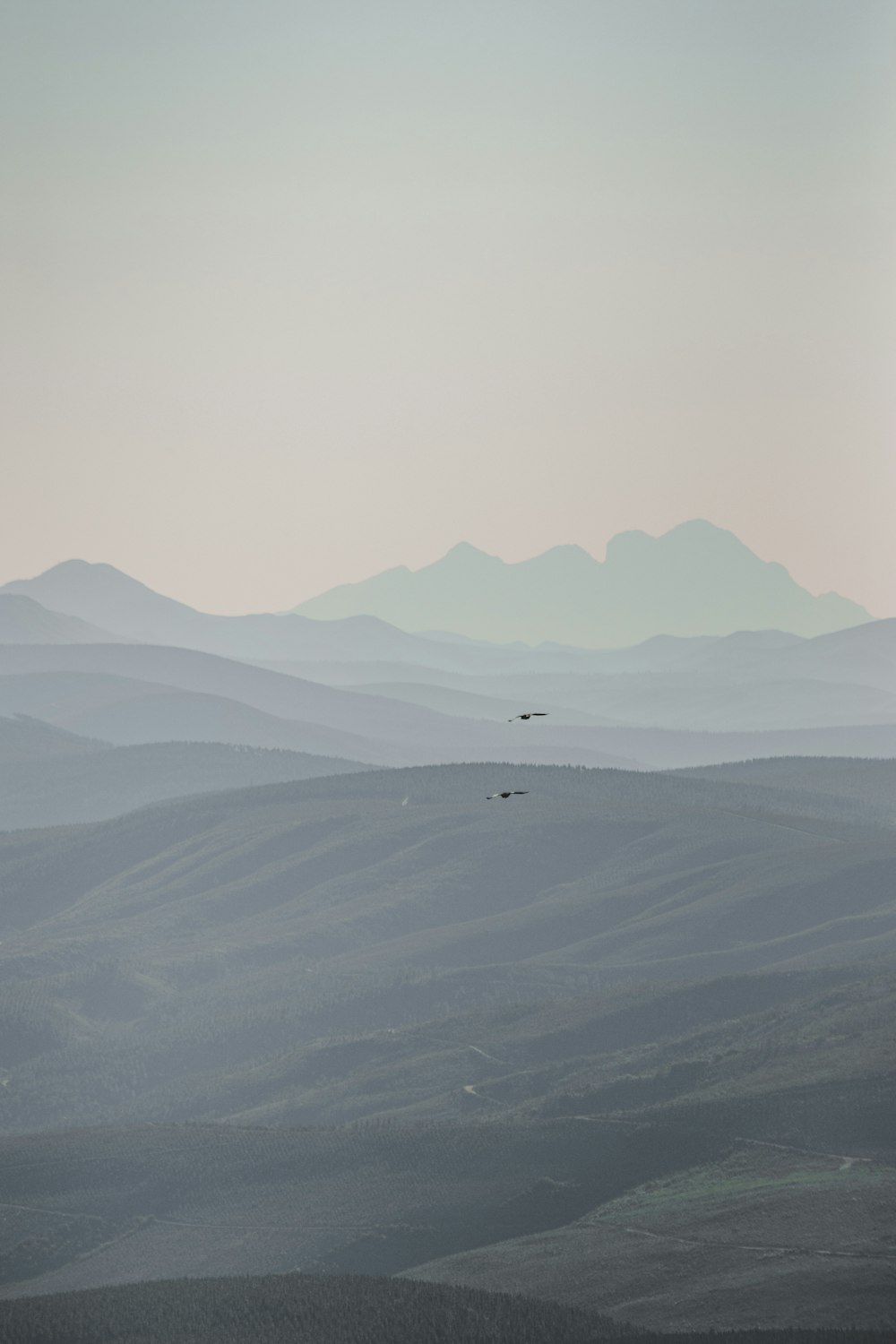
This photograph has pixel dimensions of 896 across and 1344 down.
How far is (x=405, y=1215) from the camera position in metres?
109

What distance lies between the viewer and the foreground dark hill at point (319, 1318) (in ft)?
261

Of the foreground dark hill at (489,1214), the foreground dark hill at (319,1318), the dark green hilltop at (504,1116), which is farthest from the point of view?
the dark green hilltop at (504,1116)

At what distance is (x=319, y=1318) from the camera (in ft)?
275

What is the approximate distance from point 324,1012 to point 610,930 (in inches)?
1398

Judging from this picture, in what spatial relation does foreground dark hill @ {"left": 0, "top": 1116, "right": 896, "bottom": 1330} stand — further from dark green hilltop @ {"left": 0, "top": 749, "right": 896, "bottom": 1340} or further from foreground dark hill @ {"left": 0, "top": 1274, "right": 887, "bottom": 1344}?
foreground dark hill @ {"left": 0, "top": 1274, "right": 887, "bottom": 1344}

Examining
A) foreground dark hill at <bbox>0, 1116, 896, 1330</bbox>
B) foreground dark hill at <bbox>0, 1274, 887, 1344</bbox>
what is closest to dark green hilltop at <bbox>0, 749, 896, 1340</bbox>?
foreground dark hill at <bbox>0, 1116, 896, 1330</bbox>

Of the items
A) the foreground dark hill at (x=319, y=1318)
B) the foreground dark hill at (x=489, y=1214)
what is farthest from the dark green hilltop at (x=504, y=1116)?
the foreground dark hill at (x=319, y=1318)

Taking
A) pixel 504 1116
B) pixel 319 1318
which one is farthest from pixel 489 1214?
pixel 319 1318

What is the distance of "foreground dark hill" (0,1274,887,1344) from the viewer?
7950 cm

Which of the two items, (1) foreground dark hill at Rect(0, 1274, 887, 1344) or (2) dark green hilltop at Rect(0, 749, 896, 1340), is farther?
(2) dark green hilltop at Rect(0, 749, 896, 1340)

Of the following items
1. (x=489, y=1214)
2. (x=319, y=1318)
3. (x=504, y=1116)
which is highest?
(x=504, y=1116)

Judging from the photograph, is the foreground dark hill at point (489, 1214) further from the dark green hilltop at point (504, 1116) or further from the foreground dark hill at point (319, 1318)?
the foreground dark hill at point (319, 1318)

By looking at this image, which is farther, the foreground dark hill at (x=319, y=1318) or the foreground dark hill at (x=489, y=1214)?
the foreground dark hill at (x=489, y=1214)

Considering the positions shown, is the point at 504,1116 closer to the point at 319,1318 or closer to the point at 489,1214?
the point at 489,1214
